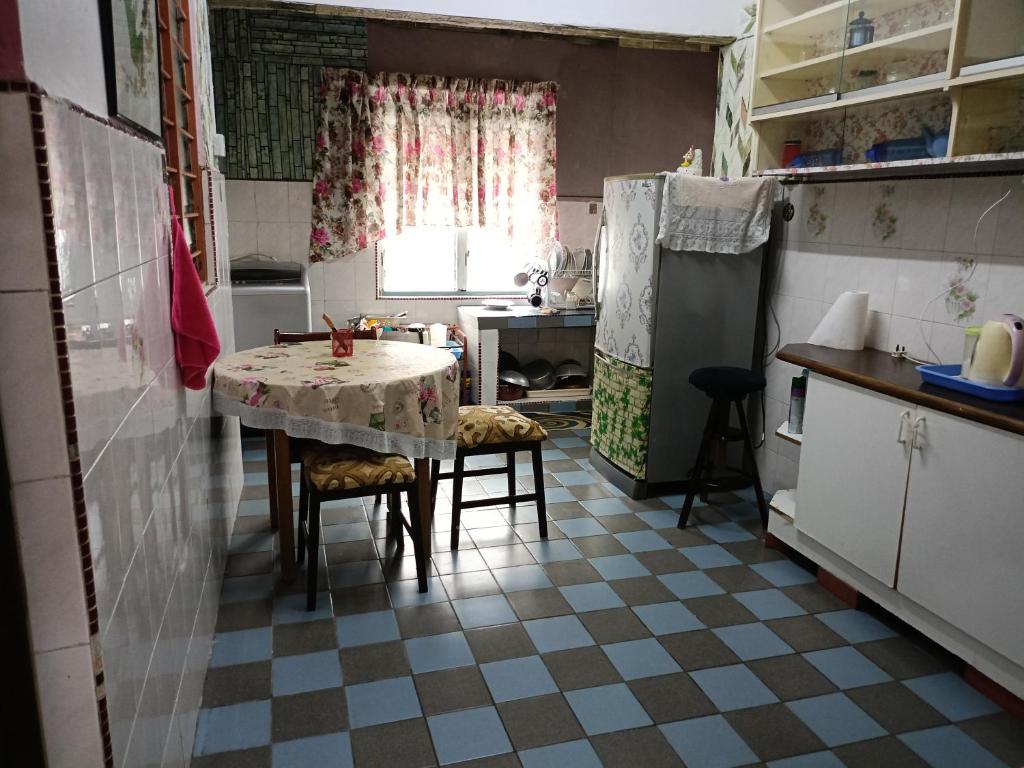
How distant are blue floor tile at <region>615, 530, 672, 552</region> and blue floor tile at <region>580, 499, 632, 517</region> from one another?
9.4 inches

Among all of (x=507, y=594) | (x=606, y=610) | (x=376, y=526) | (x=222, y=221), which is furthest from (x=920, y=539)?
(x=222, y=221)

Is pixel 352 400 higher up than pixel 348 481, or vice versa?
pixel 352 400

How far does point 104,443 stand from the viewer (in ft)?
4.17

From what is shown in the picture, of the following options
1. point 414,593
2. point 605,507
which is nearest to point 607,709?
point 414,593

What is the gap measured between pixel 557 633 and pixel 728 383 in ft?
4.64

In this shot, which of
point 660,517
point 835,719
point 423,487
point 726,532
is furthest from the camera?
point 660,517

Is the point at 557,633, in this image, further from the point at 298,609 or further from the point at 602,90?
the point at 602,90

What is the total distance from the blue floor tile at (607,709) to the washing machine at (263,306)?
3.00m

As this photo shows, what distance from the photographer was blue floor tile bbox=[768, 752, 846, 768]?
204cm

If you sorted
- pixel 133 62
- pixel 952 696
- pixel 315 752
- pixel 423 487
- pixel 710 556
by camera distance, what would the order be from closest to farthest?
pixel 133 62 < pixel 315 752 < pixel 952 696 < pixel 423 487 < pixel 710 556

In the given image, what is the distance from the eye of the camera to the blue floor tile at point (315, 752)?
2.00m

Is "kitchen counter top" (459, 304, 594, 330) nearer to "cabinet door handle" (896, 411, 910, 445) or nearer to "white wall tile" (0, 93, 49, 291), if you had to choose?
"cabinet door handle" (896, 411, 910, 445)

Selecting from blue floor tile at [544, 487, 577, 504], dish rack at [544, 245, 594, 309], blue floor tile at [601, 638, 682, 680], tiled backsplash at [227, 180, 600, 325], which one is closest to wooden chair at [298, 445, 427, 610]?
blue floor tile at [601, 638, 682, 680]

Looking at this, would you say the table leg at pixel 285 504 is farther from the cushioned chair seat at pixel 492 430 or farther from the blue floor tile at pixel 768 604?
the blue floor tile at pixel 768 604
